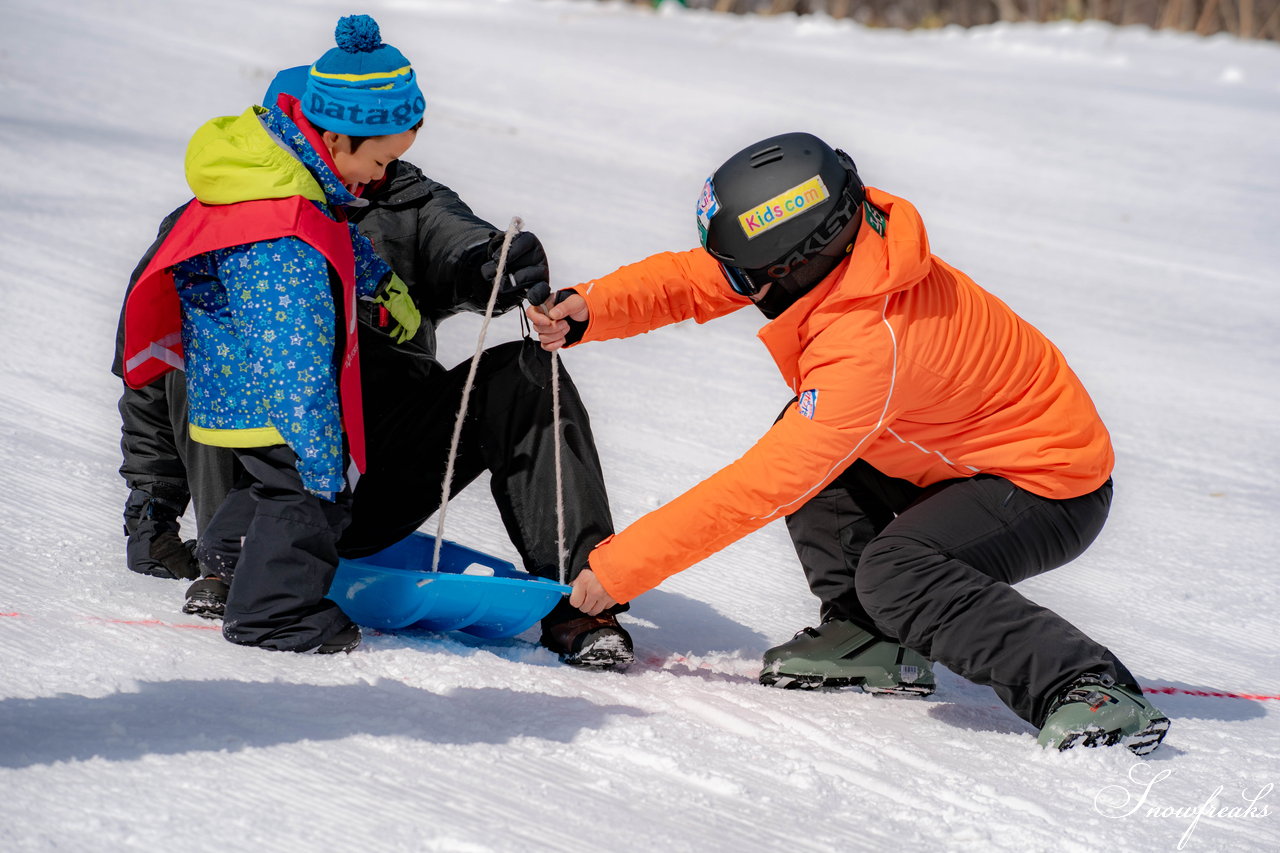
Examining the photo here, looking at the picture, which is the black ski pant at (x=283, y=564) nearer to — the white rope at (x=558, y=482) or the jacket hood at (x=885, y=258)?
the white rope at (x=558, y=482)

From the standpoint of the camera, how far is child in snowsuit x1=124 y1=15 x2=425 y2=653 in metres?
2.44

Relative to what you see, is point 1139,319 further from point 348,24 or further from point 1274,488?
point 348,24

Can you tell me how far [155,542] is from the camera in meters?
2.93

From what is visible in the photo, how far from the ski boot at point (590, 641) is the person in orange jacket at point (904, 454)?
0.47 feet

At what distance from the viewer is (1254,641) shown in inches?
139

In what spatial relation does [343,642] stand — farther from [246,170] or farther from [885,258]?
[885,258]

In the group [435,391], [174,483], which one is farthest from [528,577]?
[174,483]

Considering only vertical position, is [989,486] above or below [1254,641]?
above

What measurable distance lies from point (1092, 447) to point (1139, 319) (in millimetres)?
5040

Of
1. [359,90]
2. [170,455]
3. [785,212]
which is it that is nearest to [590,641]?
[785,212]

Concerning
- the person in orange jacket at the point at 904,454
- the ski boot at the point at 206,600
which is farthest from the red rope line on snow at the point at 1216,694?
the ski boot at the point at 206,600

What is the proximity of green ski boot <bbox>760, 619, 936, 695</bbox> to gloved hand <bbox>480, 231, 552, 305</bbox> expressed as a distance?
99 cm

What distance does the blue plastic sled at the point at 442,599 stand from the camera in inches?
104

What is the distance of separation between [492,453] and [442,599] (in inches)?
15.6
